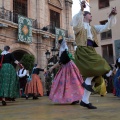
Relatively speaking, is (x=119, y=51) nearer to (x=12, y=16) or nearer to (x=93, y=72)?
(x=12, y=16)

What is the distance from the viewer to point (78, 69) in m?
5.03

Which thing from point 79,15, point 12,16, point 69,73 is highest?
point 12,16

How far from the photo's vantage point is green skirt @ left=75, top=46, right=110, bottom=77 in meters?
4.23

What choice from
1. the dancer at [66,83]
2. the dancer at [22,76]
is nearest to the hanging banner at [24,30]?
the dancer at [22,76]

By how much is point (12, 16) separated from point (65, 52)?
11244mm

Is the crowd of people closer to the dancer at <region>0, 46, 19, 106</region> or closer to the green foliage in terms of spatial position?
the dancer at <region>0, 46, 19, 106</region>

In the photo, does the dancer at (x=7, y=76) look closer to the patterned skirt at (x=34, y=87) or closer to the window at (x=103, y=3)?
the patterned skirt at (x=34, y=87)

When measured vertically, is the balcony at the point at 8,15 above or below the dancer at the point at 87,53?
above

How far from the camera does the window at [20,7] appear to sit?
17.3 m

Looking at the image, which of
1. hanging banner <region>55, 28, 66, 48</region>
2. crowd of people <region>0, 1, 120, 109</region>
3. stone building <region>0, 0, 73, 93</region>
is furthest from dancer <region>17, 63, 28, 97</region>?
hanging banner <region>55, 28, 66, 48</region>

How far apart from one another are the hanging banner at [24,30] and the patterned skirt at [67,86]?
11.0 meters

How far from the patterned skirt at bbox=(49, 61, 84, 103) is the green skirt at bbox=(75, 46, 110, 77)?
51.6 inches

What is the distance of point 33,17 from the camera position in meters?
18.4

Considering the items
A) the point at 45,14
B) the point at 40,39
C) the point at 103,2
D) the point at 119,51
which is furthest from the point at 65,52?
the point at 103,2
